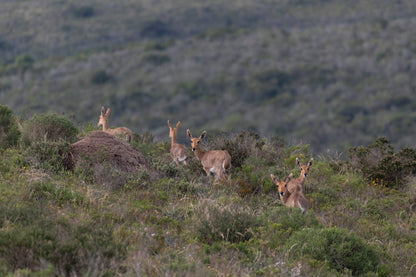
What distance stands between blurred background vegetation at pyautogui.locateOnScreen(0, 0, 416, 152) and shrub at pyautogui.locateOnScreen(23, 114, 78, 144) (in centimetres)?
3820

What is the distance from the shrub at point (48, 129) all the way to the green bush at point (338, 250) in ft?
21.3

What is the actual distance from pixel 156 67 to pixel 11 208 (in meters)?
62.6

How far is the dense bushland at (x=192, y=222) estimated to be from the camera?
6.65m

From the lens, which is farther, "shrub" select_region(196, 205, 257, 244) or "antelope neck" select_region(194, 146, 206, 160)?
"antelope neck" select_region(194, 146, 206, 160)

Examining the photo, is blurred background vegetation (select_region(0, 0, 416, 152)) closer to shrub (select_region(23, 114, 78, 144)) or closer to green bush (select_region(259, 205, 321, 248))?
shrub (select_region(23, 114, 78, 144))

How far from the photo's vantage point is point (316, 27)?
229ft

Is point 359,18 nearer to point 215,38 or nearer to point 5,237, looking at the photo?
point 215,38

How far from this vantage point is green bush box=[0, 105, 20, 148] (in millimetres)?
12328

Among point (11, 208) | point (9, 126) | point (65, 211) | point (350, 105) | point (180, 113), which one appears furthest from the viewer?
point (180, 113)

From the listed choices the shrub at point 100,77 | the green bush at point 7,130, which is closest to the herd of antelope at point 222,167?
the green bush at point 7,130

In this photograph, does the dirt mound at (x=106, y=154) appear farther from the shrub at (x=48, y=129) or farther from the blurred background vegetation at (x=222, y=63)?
the blurred background vegetation at (x=222, y=63)

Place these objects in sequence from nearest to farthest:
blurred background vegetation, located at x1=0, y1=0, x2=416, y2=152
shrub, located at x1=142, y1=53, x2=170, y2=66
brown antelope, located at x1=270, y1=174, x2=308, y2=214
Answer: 1. brown antelope, located at x1=270, y1=174, x2=308, y2=214
2. blurred background vegetation, located at x1=0, y1=0, x2=416, y2=152
3. shrub, located at x1=142, y1=53, x2=170, y2=66

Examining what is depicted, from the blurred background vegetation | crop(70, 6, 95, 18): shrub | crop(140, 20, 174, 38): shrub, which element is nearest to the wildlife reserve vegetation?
the blurred background vegetation

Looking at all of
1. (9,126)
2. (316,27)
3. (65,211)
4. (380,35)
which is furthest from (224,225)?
(316,27)
